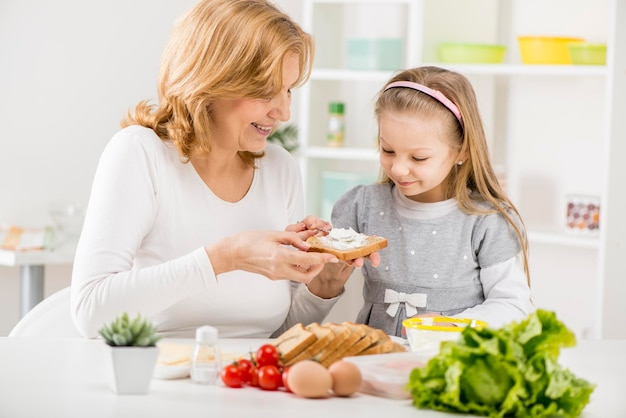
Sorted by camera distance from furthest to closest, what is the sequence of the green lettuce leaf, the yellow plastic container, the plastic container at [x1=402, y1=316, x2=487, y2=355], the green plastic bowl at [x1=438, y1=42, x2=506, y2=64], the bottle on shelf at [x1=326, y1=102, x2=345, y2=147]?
the bottle on shelf at [x1=326, y1=102, x2=345, y2=147], the green plastic bowl at [x1=438, y1=42, x2=506, y2=64], the yellow plastic container, the plastic container at [x1=402, y1=316, x2=487, y2=355], the green lettuce leaf

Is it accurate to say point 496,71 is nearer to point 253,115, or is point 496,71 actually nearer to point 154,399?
point 253,115

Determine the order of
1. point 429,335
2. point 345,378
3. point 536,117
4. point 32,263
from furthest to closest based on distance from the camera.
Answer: point 536,117 < point 32,263 < point 429,335 < point 345,378

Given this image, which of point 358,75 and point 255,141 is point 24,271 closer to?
point 358,75

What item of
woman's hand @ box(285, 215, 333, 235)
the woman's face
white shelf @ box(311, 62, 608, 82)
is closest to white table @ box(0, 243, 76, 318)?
white shelf @ box(311, 62, 608, 82)

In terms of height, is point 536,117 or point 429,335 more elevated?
→ point 536,117

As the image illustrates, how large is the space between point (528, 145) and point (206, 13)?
92.2 inches

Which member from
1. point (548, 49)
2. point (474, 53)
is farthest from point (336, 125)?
point (548, 49)

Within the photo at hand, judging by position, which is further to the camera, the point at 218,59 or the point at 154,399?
the point at 218,59

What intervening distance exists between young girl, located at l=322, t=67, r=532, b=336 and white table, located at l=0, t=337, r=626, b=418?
1.87 feet

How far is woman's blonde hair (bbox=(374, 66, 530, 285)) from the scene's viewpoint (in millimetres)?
2176

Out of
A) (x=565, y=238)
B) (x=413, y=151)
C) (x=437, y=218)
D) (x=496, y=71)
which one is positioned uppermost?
(x=496, y=71)

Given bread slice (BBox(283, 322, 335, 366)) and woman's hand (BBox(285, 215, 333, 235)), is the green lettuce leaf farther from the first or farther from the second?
woman's hand (BBox(285, 215, 333, 235))

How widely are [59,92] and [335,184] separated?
1.35 m

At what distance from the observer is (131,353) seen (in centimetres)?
131
